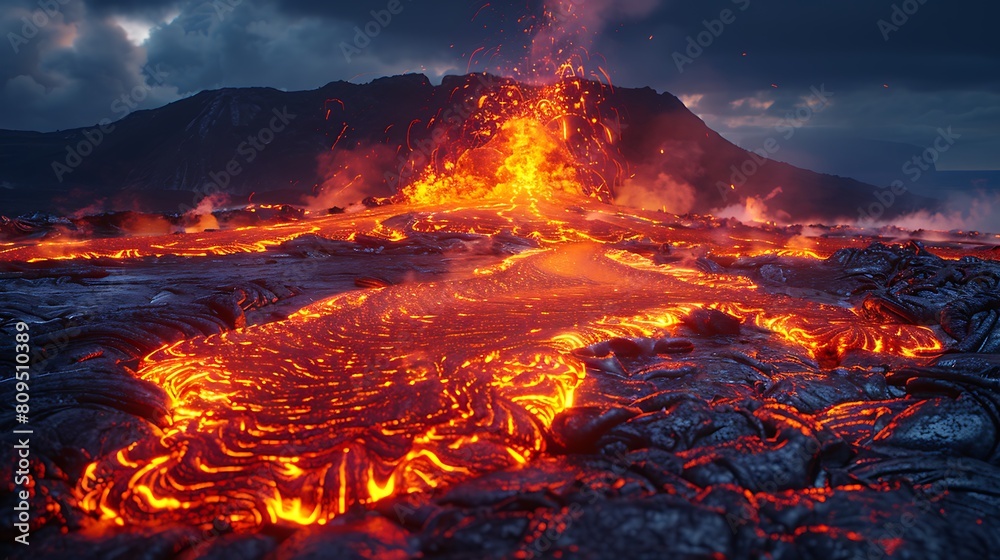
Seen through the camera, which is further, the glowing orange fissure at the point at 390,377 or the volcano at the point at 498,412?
the glowing orange fissure at the point at 390,377

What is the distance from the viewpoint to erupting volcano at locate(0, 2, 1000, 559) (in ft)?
9.91

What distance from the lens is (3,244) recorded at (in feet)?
49.3

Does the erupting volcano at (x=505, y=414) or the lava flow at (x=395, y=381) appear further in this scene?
the lava flow at (x=395, y=381)

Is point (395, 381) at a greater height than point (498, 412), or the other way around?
point (395, 381)

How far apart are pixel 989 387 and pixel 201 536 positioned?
256 inches

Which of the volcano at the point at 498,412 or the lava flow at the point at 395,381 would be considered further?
the lava flow at the point at 395,381

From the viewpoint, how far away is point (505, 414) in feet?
15.9

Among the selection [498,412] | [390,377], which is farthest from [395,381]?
[498,412]

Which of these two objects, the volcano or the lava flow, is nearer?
→ the volcano

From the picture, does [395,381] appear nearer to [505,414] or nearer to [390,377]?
[390,377]

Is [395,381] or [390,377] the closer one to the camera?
[395,381]

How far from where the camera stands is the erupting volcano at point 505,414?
3.02 meters

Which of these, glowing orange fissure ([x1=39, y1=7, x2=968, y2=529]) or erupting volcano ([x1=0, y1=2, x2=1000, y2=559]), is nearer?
erupting volcano ([x1=0, y1=2, x2=1000, y2=559])

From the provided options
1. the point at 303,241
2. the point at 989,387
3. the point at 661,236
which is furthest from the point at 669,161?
the point at 989,387
